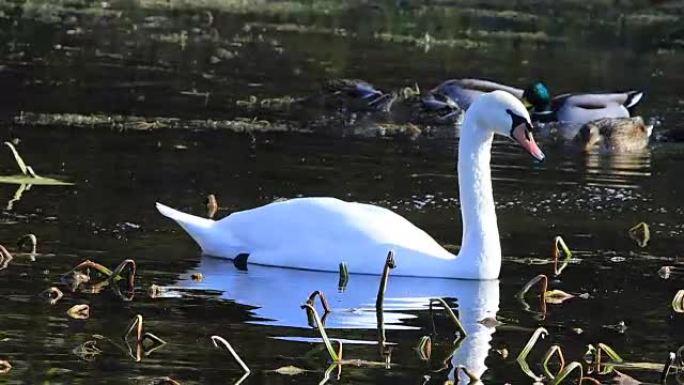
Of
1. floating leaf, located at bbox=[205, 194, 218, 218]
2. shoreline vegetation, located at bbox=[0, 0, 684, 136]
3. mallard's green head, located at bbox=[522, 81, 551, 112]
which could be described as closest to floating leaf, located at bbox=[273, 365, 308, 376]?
floating leaf, located at bbox=[205, 194, 218, 218]

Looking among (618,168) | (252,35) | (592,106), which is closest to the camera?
(618,168)

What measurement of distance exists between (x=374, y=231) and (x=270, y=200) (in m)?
3.13

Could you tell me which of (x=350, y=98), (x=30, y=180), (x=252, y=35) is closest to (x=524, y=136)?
(x=30, y=180)

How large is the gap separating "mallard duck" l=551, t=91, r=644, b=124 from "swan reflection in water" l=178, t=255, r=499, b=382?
13763 mm

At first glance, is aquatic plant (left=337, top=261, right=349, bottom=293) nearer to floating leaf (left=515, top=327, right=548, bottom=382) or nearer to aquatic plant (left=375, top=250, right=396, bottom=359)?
aquatic plant (left=375, top=250, right=396, bottom=359)

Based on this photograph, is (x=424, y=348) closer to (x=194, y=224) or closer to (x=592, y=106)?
(x=194, y=224)

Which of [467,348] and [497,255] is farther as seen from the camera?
[497,255]

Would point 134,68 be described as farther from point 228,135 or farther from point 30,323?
point 30,323

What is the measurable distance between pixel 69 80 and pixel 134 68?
2.52 meters

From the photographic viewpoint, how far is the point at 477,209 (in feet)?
39.3

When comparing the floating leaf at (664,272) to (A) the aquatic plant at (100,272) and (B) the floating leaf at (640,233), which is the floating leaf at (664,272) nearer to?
(B) the floating leaf at (640,233)

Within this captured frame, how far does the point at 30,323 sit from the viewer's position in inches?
372

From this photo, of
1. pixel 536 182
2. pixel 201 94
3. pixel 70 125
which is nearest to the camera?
pixel 536 182

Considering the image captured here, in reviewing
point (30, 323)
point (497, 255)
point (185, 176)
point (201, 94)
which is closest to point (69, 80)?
point (201, 94)
